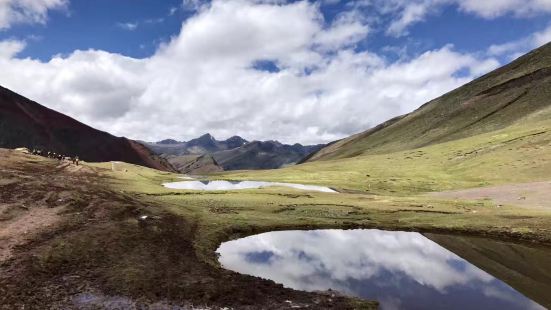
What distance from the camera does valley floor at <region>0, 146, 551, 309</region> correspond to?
2981 cm

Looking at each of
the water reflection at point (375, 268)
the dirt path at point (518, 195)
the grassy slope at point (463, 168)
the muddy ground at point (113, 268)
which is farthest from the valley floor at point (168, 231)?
the grassy slope at point (463, 168)

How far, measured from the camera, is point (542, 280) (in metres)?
38.7

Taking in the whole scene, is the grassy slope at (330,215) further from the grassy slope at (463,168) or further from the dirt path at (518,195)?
the grassy slope at (463,168)

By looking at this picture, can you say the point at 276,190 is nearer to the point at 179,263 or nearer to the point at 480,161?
the point at 179,263

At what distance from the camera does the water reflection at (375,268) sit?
35000mm

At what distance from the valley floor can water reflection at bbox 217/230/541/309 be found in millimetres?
3088

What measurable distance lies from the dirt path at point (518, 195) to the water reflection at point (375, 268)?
103 ft

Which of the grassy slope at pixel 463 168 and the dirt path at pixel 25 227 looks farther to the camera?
the grassy slope at pixel 463 168

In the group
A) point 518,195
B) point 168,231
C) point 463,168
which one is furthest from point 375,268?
point 463,168

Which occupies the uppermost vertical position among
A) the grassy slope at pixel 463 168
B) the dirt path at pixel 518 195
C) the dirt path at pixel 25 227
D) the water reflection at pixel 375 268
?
the grassy slope at pixel 463 168

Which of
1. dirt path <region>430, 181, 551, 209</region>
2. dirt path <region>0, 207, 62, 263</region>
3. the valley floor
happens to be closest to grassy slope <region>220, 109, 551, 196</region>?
dirt path <region>430, 181, 551, 209</region>

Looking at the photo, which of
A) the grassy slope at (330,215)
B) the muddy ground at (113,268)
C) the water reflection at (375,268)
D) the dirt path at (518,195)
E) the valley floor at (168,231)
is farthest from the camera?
the dirt path at (518,195)

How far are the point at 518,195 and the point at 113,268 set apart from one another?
78.7 meters

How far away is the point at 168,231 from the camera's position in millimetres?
47750
